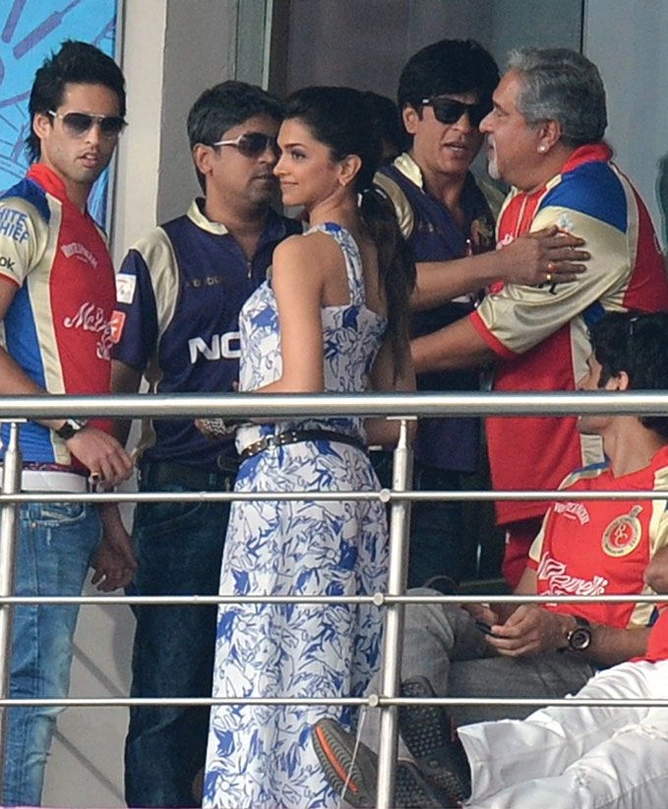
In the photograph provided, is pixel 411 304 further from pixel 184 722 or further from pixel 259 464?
pixel 184 722

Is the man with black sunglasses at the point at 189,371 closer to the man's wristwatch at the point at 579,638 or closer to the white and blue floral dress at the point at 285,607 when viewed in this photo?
the white and blue floral dress at the point at 285,607

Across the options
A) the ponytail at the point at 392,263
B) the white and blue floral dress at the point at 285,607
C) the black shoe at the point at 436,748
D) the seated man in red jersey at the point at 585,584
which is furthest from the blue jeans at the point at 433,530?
the black shoe at the point at 436,748

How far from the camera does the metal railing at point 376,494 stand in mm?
4282

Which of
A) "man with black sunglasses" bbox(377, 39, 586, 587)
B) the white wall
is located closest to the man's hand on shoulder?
"man with black sunglasses" bbox(377, 39, 586, 587)

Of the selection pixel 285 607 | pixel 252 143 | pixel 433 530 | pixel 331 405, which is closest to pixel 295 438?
pixel 285 607

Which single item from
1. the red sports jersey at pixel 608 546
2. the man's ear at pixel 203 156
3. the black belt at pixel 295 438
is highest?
the man's ear at pixel 203 156

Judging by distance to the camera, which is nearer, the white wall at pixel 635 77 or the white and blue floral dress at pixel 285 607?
the white and blue floral dress at pixel 285 607

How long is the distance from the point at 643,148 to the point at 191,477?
2.37 metres

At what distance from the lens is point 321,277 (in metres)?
5.16

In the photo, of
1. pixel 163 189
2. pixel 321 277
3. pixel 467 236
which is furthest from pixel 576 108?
pixel 163 189

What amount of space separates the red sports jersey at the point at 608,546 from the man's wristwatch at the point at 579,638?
0.29 feet

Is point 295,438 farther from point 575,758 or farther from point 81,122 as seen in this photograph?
point 81,122

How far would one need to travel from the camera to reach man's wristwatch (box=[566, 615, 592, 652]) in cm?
530

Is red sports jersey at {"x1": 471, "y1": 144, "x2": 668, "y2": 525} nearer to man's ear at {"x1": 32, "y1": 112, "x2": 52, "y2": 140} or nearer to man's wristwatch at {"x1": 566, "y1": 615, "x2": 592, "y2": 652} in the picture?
man's wristwatch at {"x1": 566, "y1": 615, "x2": 592, "y2": 652}
